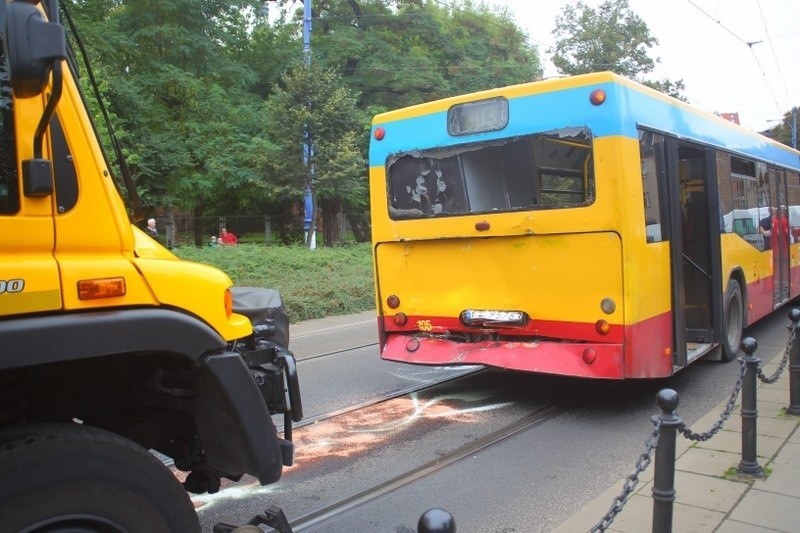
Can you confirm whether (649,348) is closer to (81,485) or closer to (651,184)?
(651,184)

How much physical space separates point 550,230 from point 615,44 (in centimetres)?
3626

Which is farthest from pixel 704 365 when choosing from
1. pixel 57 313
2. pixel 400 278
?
pixel 57 313

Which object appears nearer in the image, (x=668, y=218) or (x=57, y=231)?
(x=57, y=231)

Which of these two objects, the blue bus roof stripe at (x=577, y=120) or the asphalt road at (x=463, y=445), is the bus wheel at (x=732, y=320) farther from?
the blue bus roof stripe at (x=577, y=120)

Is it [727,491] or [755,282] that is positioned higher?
[755,282]

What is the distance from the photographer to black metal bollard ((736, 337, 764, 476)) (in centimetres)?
457

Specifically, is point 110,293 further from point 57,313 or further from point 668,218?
point 668,218

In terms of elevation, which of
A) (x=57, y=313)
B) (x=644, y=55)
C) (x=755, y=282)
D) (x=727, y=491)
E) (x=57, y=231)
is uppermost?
(x=644, y=55)

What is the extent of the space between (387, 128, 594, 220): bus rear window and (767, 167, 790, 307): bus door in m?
5.99

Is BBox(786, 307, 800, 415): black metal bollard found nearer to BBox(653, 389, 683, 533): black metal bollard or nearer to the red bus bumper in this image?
the red bus bumper

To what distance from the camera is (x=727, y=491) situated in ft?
14.1

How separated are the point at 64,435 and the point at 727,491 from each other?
3983 millimetres

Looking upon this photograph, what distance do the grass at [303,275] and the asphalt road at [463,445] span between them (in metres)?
5.81

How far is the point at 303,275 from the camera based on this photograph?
56.5ft
